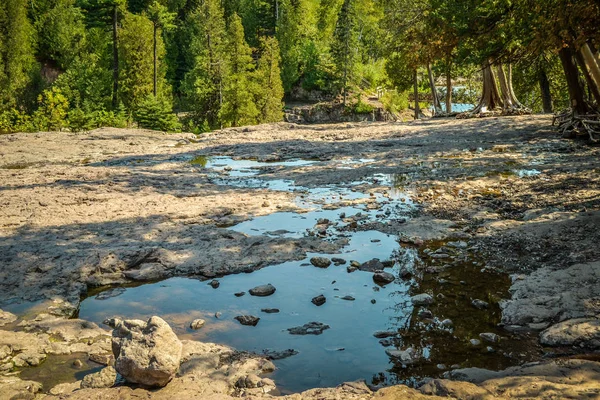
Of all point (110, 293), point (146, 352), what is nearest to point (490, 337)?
point (146, 352)

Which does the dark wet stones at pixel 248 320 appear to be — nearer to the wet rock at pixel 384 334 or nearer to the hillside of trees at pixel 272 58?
the wet rock at pixel 384 334

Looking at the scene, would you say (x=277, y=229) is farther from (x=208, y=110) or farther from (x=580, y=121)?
(x=208, y=110)

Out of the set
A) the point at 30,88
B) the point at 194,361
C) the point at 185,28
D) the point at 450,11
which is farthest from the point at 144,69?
the point at 194,361

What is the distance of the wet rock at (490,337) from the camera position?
168 inches

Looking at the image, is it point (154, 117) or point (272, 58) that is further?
point (272, 58)

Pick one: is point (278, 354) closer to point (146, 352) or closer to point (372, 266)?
point (146, 352)

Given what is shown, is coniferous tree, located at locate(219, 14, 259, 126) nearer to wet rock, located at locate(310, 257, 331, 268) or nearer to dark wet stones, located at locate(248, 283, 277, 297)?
wet rock, located at locate(310, 257, 331, 268)

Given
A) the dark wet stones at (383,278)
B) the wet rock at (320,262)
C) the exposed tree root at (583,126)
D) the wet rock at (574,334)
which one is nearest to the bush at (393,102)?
the exposed tree root at (583,126)

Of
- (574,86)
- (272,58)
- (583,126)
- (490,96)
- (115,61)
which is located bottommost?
(583,126)

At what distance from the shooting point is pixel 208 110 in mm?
37219

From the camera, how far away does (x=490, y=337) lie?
14.1ft

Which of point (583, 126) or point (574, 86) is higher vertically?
point (574, 86)

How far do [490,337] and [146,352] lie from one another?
302 centimetres

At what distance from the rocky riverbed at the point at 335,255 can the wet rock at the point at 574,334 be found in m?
0.02
